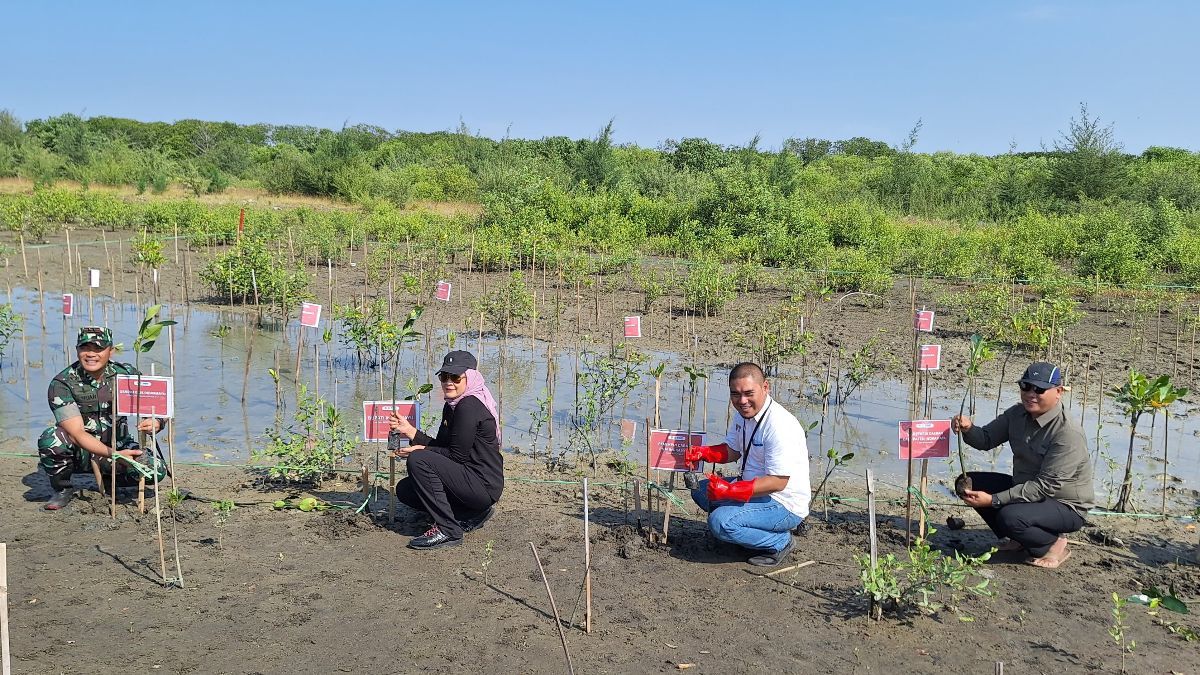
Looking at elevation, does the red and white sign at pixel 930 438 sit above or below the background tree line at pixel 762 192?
below

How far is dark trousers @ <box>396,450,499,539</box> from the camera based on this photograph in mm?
5293

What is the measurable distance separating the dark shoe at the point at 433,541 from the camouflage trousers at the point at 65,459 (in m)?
1.78

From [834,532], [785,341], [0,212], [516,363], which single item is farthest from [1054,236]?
[0,212]

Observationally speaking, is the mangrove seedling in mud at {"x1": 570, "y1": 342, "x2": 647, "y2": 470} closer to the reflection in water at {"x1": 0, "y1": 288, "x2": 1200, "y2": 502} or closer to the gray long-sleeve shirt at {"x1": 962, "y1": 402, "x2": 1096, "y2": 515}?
the reflection in water at {"x1": 0, "y1": 288, "x2": 1200, "y2": 502}

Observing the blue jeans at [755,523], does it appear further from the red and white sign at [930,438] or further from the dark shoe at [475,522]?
the dark shoe at [475,522]

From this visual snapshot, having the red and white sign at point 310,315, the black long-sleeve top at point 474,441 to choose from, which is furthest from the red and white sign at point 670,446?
the red and white sign at point 310,315

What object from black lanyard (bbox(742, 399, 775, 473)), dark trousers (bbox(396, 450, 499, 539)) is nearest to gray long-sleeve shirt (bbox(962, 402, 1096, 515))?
black lanyard (bbox(742, 399, 775, 473))

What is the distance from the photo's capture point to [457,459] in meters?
5.41

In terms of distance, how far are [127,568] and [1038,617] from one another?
Answer: 181 inches

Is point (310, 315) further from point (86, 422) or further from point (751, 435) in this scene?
point (751, 435)

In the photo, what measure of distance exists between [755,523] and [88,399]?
4.01 metres

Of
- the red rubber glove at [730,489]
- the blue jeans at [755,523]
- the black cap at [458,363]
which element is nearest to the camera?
the red rubber glove at [730,489]

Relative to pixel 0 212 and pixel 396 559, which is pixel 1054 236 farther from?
pixel 0 212

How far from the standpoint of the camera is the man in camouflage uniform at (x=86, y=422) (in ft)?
18.1
